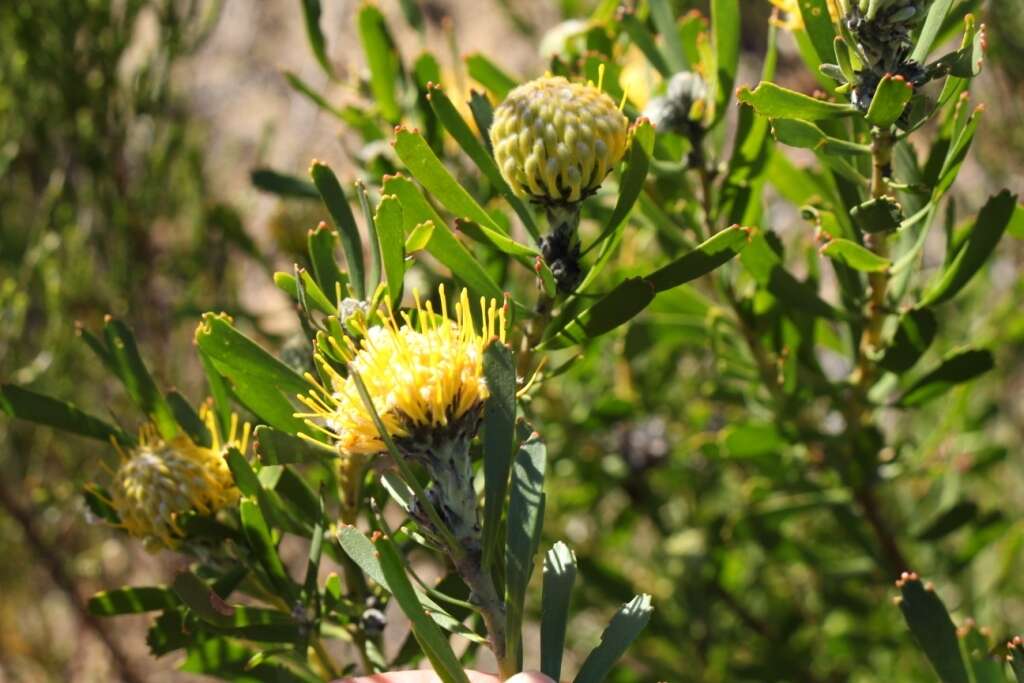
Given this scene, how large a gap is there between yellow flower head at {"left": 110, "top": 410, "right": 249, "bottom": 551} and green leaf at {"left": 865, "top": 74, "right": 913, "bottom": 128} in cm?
55

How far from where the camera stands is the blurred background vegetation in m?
1.52

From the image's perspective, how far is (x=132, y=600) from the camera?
0.95m

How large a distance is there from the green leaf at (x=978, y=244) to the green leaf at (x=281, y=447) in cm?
56

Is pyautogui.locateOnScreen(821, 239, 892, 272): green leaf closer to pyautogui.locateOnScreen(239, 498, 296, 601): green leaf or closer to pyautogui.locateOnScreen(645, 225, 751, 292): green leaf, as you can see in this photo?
pyautogui.locateOnScreen(645, 225, 751, 292): green leaf

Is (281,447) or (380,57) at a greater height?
(380,57)

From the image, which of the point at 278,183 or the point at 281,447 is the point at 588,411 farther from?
the point at 281,447

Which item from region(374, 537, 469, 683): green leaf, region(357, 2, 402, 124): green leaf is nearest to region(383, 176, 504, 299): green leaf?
region(374, 537, 469, 683): green leaf

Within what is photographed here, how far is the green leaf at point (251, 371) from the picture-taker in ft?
2.60

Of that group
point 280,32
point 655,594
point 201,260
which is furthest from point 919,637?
point 280,32

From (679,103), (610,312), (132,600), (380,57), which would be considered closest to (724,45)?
(679,103)

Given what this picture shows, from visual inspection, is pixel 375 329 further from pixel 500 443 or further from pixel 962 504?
pixel 962 504

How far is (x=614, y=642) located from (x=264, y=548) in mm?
318

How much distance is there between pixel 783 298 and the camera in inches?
39.0

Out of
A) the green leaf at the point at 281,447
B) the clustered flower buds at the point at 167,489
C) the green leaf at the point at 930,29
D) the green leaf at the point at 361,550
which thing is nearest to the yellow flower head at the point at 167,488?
the clustered flower buds at the point at 167,489
